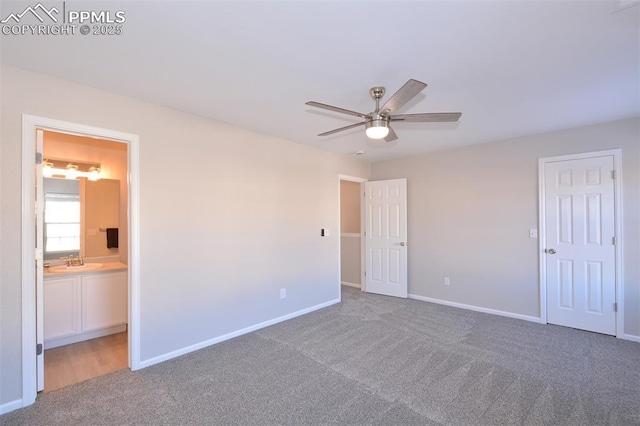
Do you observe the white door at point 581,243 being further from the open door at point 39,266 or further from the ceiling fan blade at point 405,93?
the open door at point 39,266

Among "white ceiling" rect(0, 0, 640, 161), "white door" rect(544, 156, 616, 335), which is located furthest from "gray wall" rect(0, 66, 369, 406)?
"white door" rect(544, 156, 616, 335)

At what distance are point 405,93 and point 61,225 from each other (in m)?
4.53

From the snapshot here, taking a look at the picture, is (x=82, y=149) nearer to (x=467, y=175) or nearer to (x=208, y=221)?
(x=208, y=221)

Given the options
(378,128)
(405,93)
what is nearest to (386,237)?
(378,128)

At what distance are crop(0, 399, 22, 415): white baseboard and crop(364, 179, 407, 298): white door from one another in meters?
4.67

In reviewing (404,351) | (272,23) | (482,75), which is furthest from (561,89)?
(404,351)

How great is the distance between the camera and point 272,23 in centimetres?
175

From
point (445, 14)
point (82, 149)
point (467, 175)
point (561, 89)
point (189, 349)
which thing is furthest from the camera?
point (467, 175)

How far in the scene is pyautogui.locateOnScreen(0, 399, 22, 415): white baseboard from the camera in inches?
85.3

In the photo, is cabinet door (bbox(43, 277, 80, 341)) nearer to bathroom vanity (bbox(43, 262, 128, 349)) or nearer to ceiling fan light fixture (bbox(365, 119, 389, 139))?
bathroom vanity (bbox(43, 262, 128, 349))

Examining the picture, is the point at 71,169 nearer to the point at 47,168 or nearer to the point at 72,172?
the point at 72,172

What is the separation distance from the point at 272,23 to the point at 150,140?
183 cm

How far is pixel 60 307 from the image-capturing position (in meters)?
3.34

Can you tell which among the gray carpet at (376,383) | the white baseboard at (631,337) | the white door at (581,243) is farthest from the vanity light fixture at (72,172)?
the white baseboard at (631,337)
